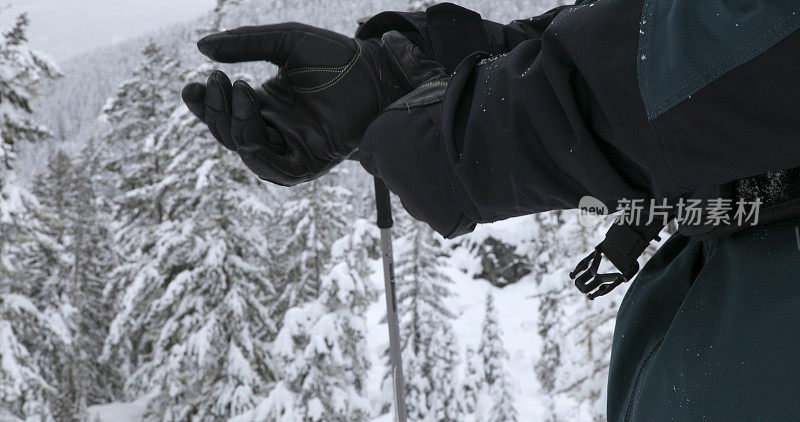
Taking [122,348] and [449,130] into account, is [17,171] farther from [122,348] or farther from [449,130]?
[449,130]

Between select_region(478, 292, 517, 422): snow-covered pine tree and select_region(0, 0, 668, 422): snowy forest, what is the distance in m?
0.08

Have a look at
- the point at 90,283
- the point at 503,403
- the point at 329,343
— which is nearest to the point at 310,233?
the point at 329,343

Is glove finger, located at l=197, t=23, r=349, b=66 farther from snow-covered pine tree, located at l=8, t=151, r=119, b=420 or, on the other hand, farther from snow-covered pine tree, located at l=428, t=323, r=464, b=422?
snow-covered pine tree, located at l=8, t=151, r=119, b=420

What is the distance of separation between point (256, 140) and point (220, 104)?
6.5 inches

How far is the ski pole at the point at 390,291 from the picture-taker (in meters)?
2.81

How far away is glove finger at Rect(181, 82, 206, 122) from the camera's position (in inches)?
76.7

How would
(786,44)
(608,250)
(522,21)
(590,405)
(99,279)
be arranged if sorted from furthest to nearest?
(99,279) < (590,405) < (522,21) < (608,250) < (786,44)

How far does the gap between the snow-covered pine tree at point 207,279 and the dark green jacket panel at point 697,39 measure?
15.1m

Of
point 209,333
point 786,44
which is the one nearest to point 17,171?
point 209,333

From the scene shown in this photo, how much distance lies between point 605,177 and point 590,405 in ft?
37.4

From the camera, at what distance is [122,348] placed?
78.8 feet

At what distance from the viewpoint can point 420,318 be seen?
2053cm

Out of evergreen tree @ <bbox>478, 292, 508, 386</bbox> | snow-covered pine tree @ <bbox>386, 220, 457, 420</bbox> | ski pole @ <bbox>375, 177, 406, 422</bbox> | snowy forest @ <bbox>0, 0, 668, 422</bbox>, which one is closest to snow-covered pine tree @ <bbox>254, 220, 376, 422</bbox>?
snowy forest @ <bbox>0, 0, 668, 422</bbox>
